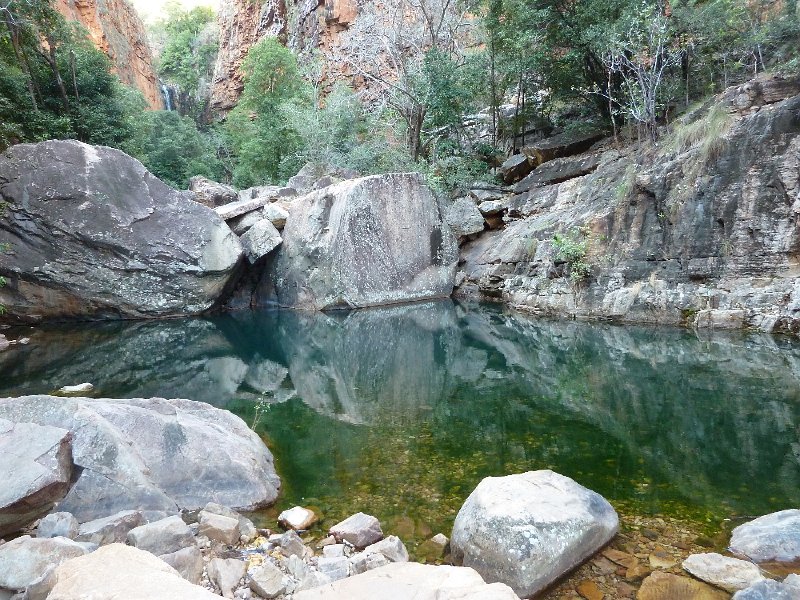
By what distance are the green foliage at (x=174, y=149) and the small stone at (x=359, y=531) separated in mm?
23245

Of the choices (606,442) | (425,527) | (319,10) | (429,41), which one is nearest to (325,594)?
(425,527)

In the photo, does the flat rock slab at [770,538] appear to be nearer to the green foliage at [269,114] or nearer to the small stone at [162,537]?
the small stone at [162,537]

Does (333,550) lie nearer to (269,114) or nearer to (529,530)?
(529,530)

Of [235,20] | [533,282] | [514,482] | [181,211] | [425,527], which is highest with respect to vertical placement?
[235,20]

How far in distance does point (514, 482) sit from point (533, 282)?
37.2 feet

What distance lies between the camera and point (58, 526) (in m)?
3.13

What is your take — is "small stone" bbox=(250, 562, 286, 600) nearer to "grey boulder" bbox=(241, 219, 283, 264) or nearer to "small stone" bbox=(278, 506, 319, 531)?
"small stone" bbox=(278, 506, 319, 531)

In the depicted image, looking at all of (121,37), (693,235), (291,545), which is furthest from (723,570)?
(121,37)

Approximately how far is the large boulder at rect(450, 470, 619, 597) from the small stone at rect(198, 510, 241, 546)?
142cm

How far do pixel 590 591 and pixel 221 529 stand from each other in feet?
7.51

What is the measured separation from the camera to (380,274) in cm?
1716

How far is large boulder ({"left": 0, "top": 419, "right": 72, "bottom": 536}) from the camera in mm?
3152

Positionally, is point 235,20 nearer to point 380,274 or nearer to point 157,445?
point 380,274

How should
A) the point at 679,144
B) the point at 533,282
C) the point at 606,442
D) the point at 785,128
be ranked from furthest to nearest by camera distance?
1. the point at 533,282
2. the point at 679,144
3. the point at 785,128
4. the point at 606,442
